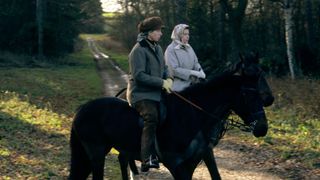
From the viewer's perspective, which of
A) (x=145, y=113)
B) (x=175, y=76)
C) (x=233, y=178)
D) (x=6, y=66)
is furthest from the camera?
(x=6, y=66)

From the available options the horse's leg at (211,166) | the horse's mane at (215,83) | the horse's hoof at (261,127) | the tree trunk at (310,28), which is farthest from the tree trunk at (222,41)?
the horse's hoof at (261,127)

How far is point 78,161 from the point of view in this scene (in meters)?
6.75

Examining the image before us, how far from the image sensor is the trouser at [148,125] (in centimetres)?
616

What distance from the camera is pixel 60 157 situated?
34.2 feet

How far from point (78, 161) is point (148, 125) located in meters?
1.33

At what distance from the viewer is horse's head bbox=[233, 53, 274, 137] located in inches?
230

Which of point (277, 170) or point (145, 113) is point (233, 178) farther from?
point (145, 113)

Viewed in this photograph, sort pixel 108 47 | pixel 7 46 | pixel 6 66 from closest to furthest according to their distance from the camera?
pixel 6 66
pixel 7 46
pixel 108 47

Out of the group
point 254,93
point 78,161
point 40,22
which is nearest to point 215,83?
point 254,93

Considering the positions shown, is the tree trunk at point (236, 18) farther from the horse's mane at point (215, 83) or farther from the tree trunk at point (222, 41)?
the horse's mane at point (215, 83)

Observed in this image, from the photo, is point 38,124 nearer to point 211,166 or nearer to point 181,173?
point 211,166

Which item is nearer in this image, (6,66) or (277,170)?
(277,170)

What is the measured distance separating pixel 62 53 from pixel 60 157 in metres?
38.1

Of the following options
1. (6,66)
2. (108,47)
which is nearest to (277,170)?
(6,66)
